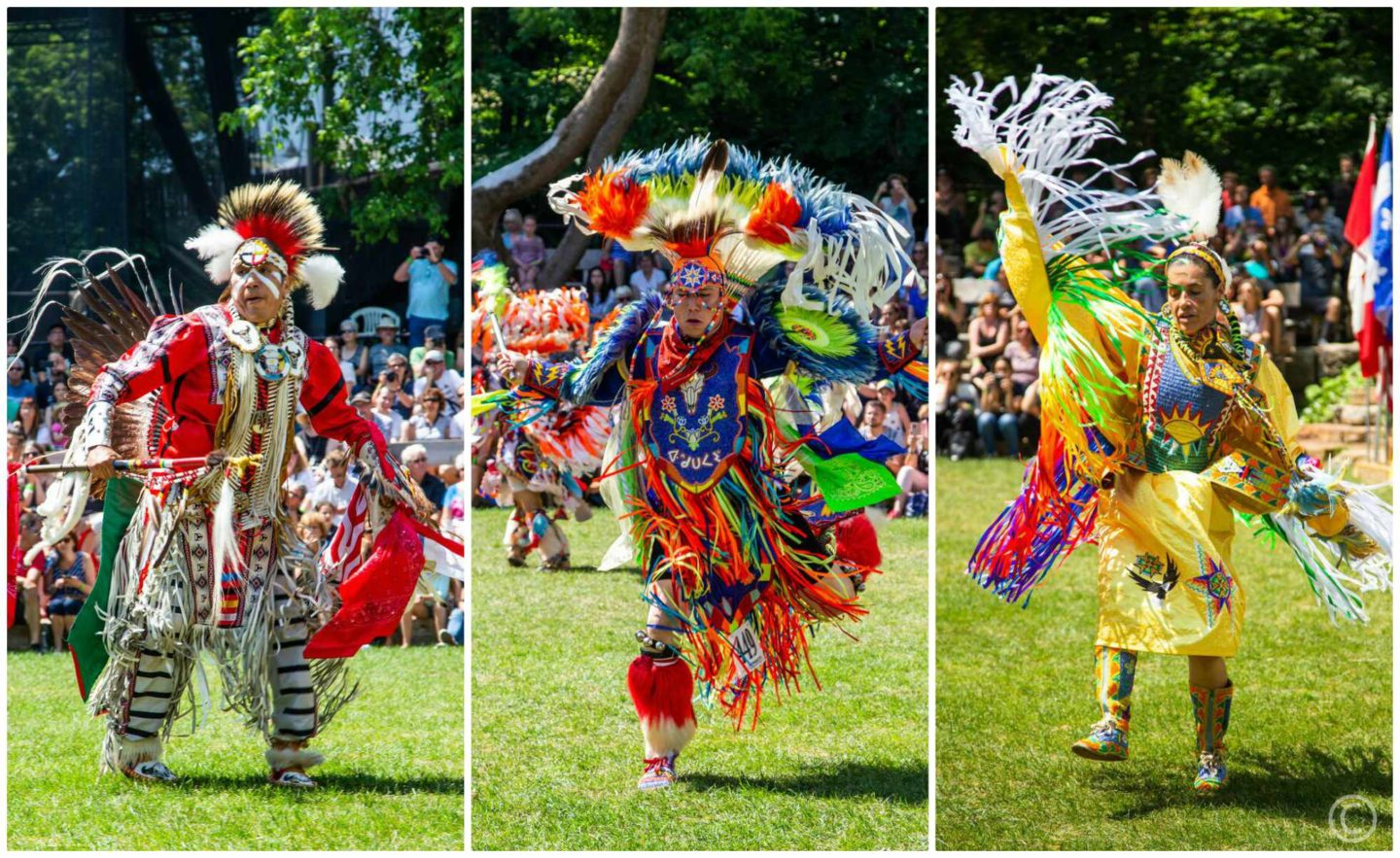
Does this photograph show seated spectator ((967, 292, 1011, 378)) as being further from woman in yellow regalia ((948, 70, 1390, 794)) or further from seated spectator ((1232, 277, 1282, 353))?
woman in yellow regalia ((948, 70, 1390, 794))

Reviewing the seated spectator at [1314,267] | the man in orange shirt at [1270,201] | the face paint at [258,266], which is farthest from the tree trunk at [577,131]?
the seated spectator at [1314,267]

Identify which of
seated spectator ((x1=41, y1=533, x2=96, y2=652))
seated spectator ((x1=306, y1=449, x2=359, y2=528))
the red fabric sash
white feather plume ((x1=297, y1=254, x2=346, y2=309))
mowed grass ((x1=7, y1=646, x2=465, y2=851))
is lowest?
mowed grass ((x1=7, y1=646, x2=465, y2=851))

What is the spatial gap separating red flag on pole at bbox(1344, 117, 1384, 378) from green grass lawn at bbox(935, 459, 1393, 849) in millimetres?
1499

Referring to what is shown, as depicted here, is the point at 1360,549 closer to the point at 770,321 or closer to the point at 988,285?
the point at 770,321

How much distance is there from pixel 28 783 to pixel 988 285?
6.89 m

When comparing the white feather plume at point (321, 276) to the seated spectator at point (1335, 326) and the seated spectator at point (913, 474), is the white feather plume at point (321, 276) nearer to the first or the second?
the seated spectator at point (913, 474)

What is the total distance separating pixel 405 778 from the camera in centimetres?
502

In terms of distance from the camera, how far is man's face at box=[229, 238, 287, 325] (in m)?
4.73

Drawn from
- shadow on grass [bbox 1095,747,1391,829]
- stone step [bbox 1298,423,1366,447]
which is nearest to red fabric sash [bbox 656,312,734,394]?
shadow on grass [bbox 1095,747,1391,829]

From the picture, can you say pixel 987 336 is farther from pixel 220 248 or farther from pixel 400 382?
pixel 220 248

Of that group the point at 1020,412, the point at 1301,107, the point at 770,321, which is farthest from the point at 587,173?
the point at 1301,107

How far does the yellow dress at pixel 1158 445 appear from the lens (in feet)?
14.9

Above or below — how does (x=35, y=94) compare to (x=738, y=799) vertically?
above

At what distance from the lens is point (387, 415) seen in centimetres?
607
